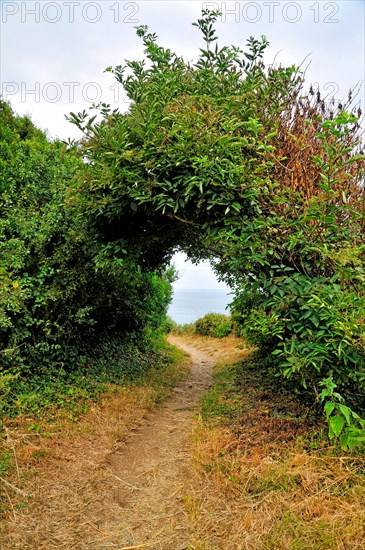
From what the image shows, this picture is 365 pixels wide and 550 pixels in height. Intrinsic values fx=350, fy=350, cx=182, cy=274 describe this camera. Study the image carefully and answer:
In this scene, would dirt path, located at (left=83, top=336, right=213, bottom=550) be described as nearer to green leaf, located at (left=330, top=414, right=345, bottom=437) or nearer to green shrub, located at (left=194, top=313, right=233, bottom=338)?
green leaf, located at (left=330, top=414, right=345, bottom=437)

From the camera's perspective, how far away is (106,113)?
4.73 m

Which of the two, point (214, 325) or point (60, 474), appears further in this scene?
point (214, 325)

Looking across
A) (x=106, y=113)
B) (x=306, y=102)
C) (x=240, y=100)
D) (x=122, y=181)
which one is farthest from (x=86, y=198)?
(x=306, y=102)

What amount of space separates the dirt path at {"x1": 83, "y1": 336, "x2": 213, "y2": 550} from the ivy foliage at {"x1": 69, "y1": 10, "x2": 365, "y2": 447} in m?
1.48

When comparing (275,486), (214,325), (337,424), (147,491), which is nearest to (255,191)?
(337,424)

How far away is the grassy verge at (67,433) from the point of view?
116 inches

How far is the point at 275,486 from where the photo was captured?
8.97ft

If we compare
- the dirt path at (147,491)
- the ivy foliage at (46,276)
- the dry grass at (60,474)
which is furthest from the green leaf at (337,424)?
the ivy foliage at (46,276)

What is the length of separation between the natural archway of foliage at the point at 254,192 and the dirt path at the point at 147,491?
4.81 feet

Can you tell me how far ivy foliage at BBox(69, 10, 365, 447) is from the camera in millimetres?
3195

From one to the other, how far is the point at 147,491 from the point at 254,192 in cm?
313

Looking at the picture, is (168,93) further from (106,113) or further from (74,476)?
(74,476)

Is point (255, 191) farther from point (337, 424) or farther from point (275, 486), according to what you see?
point (275, 486)

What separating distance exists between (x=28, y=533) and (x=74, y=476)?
782 millimetres
